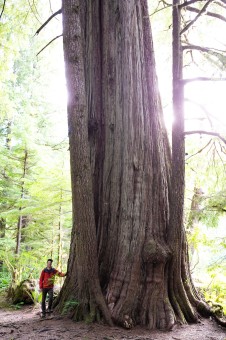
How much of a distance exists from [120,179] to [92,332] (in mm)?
2069

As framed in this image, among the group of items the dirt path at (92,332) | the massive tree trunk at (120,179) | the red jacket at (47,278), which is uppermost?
the massive tree trunk at (120,179)

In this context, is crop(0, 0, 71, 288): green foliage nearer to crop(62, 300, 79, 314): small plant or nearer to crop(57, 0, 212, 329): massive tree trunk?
crop(57, 0, 212, 329): massive tree trunk

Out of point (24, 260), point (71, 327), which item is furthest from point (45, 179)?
point (71, 327)

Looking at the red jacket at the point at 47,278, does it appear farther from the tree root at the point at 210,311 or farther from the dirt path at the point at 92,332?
the tree root at the point at 210,311

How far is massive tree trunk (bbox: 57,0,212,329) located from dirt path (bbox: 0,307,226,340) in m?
0.16

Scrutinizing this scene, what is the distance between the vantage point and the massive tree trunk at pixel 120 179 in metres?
4.46

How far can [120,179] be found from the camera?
4.96 meters

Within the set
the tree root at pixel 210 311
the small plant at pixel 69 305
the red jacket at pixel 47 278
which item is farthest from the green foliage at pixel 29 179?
the tree root at pixel 210 311

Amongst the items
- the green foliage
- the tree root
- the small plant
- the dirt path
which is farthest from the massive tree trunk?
the green foliage

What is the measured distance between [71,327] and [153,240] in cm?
154

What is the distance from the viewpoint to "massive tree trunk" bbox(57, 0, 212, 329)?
4461mm

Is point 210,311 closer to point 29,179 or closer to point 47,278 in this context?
point 47,278

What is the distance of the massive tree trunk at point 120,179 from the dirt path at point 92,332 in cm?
16

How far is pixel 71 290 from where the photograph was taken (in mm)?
4938
